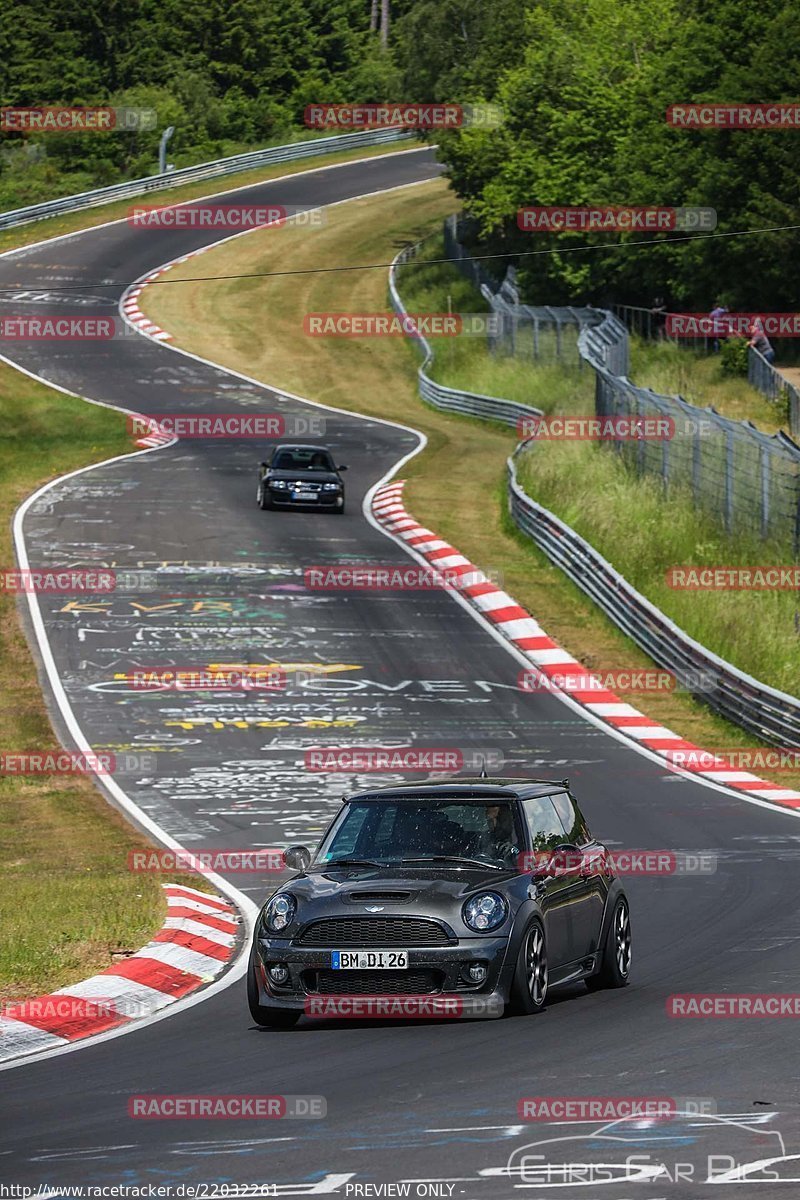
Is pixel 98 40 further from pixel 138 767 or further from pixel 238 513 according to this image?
pixel 138 767

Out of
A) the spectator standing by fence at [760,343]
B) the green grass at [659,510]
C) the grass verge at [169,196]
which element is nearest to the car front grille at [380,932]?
the green grass at [659,510]

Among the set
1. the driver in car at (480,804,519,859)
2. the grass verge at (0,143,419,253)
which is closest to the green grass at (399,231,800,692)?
the driver in car at (480,804,519,859)

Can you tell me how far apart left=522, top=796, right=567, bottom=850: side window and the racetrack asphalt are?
1011mm

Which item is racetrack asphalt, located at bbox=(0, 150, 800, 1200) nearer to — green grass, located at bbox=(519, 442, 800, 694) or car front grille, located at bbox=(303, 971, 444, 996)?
car front grille, located at bbox=(303, 971, 444, 996)

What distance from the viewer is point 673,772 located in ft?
74.3

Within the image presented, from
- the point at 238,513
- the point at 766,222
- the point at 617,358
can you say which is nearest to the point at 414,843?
the point at 238,513

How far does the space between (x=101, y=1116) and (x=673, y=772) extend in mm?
14816

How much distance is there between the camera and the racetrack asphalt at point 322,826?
7.88 m

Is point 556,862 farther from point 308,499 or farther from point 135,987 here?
point 308,499

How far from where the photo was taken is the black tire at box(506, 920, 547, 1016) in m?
10.9

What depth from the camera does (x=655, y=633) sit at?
28797 mm

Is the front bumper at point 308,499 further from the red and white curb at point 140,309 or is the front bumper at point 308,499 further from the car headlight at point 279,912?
the car headlight at point 279,912

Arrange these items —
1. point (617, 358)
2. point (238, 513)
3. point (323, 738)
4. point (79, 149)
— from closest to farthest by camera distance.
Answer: point (323, 738) → point (238, 513) → point (617, 358) → point (79, 149)

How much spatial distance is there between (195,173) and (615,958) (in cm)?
7750
